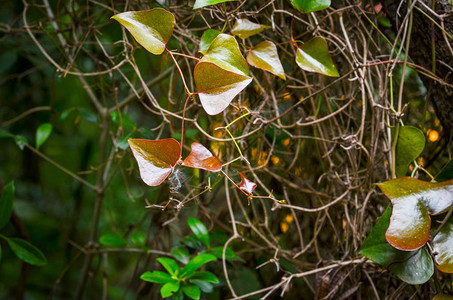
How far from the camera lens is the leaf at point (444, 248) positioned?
0.44 metres

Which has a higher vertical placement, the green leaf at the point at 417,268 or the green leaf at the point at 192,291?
the green leaf at the point at 417,268

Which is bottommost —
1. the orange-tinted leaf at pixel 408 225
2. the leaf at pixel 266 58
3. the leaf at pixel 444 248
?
the leaf at pixel 444 248

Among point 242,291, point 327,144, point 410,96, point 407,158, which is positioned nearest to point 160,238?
point 242,291

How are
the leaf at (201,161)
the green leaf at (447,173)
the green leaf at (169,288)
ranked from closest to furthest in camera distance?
the leaf at (201,161) → the green leaf at (447,173) → the green leaf at (169,288)

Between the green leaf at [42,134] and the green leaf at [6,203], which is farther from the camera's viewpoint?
the green leaf at [42,134]

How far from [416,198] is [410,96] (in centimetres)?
59

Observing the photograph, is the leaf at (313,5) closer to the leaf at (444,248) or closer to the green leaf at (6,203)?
the leaf at (444,248)

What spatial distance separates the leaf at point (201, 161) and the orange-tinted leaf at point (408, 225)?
222 millimetres

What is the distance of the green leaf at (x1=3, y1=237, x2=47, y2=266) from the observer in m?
0.83

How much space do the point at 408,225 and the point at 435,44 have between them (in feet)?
1.20

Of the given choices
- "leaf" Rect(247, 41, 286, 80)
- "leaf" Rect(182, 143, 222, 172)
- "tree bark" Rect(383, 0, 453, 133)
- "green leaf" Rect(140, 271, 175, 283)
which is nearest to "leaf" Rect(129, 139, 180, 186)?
"leaf" Rect(182, 143, 222, 172)

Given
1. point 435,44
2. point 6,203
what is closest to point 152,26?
point 435,44

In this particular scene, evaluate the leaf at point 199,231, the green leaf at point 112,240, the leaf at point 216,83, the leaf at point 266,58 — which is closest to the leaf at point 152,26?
the leaf at point 216,83

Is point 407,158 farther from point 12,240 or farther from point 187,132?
point 12,240
